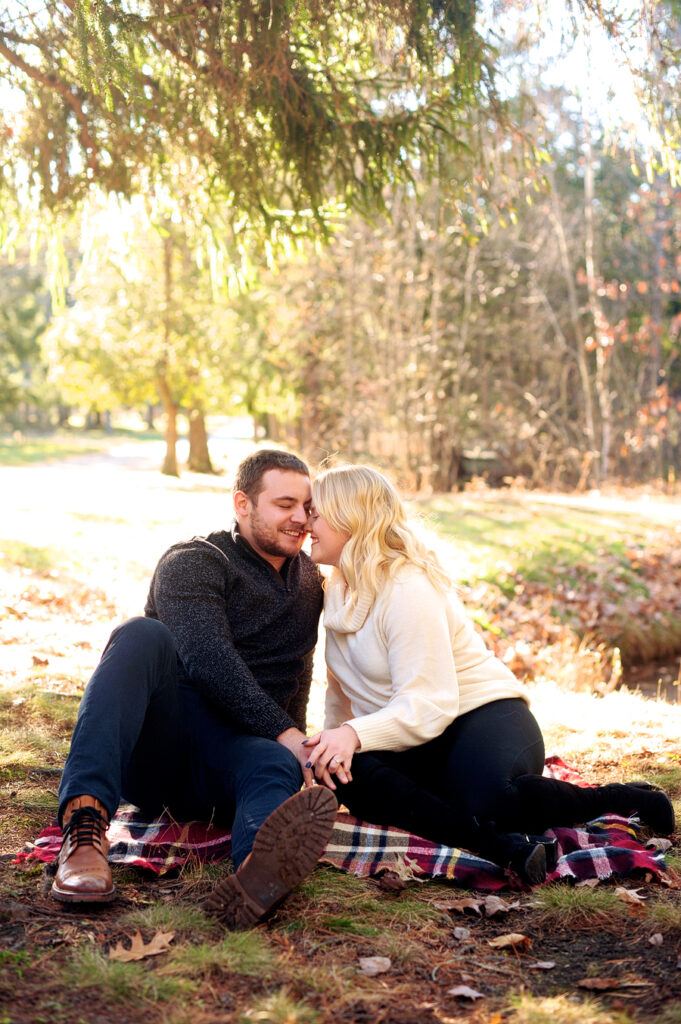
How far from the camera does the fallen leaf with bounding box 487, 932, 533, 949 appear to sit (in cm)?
250

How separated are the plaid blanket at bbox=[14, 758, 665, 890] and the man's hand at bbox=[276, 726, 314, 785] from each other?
196 millimetres

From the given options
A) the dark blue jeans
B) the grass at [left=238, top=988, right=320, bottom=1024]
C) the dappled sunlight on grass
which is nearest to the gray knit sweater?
the dark blue jeans

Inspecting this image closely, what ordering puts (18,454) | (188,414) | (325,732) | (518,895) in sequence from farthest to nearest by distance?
(18,454) → (188,414) → (325,732) → (518,895)

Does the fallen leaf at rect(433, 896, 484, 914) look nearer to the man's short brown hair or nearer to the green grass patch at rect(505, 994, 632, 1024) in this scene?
the green grass patch at rect(505, 994, 632, 1024)

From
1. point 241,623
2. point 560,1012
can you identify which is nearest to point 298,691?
point 241,623

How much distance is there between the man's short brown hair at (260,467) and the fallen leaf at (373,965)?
1693 millimetres

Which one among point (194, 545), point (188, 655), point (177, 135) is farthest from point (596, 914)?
point (177, 135)

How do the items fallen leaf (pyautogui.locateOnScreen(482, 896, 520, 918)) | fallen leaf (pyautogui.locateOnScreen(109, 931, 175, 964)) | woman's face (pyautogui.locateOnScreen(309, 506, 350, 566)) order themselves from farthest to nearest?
woman's face (pyautogui.locateOnScreen(309, 506, 350, 566)) < fallen leaf (pyautogui.locateOnScreen(482, 896, 520, 918)) < fallen leaf (pyautogui.locateOnScreen(109, 931, 175, 964))

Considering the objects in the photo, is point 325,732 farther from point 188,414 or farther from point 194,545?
point 188,414

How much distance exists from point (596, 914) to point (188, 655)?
1481 mm

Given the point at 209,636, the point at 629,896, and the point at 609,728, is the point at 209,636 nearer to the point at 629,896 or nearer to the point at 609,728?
the point at 629,896

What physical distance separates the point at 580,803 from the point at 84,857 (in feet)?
5.39

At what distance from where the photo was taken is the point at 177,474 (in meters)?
20.2

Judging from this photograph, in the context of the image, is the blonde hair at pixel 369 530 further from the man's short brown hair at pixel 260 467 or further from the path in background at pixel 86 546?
→ the path in background at pixel 86 546
